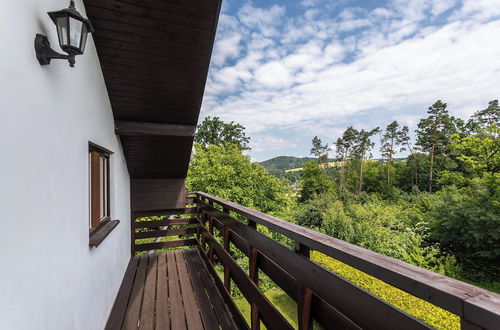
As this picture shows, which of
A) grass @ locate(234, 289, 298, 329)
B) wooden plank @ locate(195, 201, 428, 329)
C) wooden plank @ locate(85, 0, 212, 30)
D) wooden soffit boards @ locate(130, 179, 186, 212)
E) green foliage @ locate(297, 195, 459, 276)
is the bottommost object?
grass @ locate(234, 289, 298, 329)

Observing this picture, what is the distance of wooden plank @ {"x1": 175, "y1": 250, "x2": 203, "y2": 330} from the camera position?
2.17 meters

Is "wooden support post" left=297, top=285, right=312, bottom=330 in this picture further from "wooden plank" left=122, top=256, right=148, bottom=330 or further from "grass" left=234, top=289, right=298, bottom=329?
"grass" left=234, top=289, right=298, bottom=329

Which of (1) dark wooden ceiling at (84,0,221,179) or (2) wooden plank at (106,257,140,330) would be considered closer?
(1) dark wooden ceiling at (84,0,221,179)

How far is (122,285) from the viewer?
2.99 metres

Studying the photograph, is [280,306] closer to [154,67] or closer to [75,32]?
[154,67]

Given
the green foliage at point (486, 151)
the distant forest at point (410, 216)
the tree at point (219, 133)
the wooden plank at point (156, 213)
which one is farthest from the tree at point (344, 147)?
the wooden plank at point (156, 213)

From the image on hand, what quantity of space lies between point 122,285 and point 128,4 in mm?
2921

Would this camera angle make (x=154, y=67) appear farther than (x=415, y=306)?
No

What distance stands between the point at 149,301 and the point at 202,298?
0.55 metres

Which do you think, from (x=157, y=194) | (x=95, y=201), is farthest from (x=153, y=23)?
(x=157, y=194)

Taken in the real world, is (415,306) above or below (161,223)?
below

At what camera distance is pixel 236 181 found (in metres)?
11.5

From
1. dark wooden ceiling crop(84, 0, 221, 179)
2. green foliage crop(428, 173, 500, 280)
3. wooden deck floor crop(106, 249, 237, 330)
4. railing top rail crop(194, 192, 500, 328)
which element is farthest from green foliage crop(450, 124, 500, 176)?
railing top rail crop(194, 192, 500, 328)

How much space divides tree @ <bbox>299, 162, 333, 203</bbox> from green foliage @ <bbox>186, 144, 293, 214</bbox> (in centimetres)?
1543
